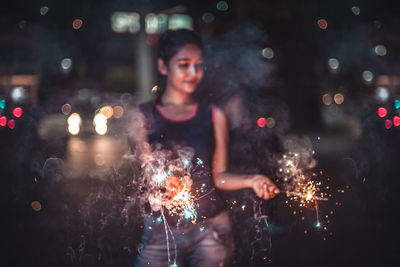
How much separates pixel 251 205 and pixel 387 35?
4142mm

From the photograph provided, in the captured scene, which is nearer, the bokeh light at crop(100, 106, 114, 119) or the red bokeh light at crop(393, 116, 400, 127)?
the bokeh light at crop(100, 106, 114, 119)

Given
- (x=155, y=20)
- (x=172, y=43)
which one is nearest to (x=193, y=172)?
(x=172, y=43)

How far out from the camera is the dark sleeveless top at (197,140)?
6.27 ft

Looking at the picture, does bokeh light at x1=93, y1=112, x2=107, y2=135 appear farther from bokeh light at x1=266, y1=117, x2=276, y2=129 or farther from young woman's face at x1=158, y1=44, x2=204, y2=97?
bokeh light at x1=266, y1=117, x2=276, y2=129

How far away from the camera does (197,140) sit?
1919mm

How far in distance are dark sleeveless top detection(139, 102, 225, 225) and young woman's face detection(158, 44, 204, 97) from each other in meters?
0.13

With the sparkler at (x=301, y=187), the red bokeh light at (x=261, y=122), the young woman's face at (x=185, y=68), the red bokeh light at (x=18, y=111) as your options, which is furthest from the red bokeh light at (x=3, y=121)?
the sparkler at (x=301, y=187)

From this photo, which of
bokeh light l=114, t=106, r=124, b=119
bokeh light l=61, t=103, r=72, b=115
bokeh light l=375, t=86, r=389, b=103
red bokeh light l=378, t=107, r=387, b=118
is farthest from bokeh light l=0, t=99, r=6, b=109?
bokeh light l=375, t=86, r=389, b=103

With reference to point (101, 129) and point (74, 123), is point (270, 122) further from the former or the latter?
point (74, 123)

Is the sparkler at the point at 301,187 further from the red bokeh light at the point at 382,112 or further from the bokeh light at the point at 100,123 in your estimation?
the red bokeh light at the point at 382,112

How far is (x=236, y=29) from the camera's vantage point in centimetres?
289

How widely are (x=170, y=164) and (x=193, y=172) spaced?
0.11m

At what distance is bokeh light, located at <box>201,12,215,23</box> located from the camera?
3.13 meters

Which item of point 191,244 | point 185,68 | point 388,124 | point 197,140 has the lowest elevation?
point 191,244
